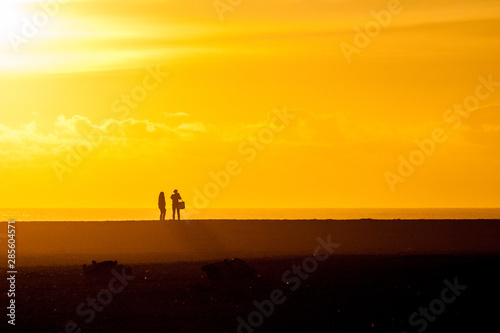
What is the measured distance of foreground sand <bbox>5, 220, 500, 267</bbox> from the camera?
30406mm

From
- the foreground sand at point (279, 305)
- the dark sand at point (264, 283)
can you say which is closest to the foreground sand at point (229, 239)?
the dark sand at point (264, 283)

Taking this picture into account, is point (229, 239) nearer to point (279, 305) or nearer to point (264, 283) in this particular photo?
point (264, 283)

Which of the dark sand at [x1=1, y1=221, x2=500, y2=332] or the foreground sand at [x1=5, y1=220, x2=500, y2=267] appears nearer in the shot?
the dark sand at [x1=1, y1=221, x2=500, y2=332]

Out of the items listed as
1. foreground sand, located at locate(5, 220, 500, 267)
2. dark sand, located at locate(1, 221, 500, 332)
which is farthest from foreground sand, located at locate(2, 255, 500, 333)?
foreground sand, located at locate(5, 220, 500, 267)

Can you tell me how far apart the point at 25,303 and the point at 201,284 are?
14.5 feet

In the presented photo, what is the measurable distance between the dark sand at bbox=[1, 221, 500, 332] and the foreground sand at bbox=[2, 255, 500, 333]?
23mm

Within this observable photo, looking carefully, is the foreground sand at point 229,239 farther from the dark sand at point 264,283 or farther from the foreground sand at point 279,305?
the foreground sand at point 279,305

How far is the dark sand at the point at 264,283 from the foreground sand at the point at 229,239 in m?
0.07

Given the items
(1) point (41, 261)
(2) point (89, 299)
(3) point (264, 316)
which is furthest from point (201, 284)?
(1) point (41, 261)

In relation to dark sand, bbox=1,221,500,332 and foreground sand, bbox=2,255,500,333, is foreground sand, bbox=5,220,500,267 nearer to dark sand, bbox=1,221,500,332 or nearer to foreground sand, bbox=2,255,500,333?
dark sand, bbox=1,221,500,332

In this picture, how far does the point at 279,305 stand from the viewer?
18.2 metres

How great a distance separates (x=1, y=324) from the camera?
653 inches

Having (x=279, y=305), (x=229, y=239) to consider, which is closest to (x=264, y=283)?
(x=279, y=305)

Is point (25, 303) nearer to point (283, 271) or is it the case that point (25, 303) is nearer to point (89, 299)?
point (89, 299)
